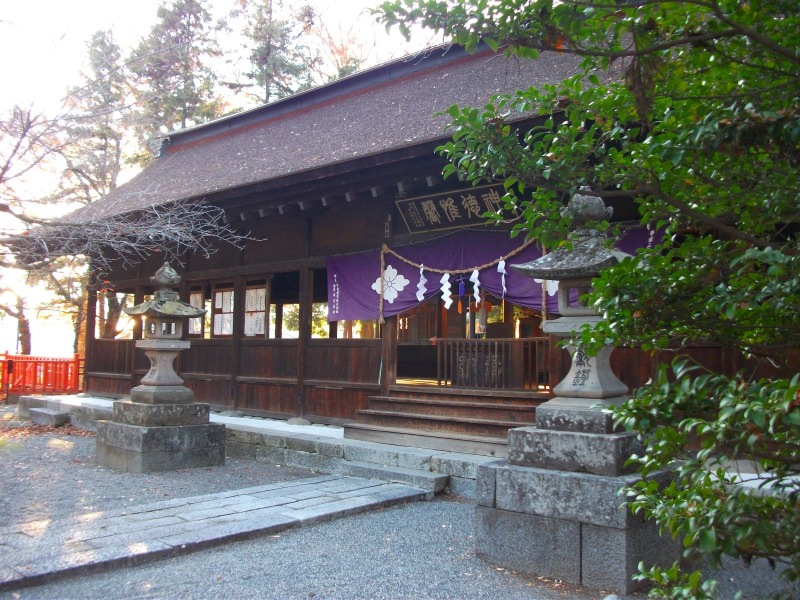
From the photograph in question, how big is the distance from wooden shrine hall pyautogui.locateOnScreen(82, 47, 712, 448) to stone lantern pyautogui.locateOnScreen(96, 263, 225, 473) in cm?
190

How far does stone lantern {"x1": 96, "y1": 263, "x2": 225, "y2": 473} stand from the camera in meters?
8.12

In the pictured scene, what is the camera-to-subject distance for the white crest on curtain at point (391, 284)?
29.7ft

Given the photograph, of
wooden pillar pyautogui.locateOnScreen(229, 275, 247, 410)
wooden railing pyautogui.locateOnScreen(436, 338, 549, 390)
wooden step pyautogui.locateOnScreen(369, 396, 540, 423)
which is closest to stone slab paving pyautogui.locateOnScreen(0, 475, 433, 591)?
wooden step pyautogui.locateOnScreen(369, 396, 540, 423)

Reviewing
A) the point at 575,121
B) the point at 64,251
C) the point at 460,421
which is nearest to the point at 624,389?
the point at 575,121

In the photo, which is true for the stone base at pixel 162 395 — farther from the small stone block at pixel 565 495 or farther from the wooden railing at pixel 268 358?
the small stone block at pixel 565 495

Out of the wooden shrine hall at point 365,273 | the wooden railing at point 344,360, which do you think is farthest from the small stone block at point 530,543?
the wooden railing at point 344,360

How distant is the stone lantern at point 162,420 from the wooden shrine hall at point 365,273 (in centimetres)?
190

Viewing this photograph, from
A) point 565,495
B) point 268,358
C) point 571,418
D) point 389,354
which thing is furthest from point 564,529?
point 268,358

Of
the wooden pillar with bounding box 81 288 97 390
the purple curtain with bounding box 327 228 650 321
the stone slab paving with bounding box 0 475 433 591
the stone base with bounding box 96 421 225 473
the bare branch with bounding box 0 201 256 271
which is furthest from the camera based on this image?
the wooden pillar with bounding box 81 288 97 390

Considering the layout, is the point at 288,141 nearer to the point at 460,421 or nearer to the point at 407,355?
the point at 407,355

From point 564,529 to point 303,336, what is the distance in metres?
6.83

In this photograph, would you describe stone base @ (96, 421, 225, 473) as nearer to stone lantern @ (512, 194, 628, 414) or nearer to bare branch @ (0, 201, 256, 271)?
bare branch @ (0, 201, 256, 271)

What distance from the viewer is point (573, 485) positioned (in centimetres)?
427

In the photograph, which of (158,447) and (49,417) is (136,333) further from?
(158,447)
